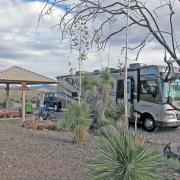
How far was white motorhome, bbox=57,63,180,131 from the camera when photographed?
2012cm

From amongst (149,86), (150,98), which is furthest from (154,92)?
(149,86)

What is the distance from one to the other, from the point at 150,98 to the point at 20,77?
30.6 ft

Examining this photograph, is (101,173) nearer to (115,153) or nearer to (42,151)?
(115,153)

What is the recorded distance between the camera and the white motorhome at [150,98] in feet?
66.0

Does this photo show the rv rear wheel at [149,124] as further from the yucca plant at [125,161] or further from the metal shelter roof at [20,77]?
the yucca plant at [125,161]

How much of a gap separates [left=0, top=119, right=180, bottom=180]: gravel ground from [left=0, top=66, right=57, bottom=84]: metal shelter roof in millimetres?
11096

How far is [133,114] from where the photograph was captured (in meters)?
21.8

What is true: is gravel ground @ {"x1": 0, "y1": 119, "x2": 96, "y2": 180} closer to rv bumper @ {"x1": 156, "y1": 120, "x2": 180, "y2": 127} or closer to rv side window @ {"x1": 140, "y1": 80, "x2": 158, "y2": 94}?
rv bumper @ {"x1": 156, "y1": 120, "x2": 180, "y2": 127}

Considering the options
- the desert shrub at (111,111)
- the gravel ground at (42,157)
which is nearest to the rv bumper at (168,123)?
the desert shrub at (111,111)

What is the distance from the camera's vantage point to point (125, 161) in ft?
17.8

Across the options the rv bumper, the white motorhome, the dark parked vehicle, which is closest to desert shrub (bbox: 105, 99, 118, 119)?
the white motorhome

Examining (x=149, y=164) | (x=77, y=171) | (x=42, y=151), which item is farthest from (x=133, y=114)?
(x=149, y=164)

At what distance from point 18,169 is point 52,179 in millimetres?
1149

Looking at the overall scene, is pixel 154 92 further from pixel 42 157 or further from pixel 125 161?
pixel 125 161
